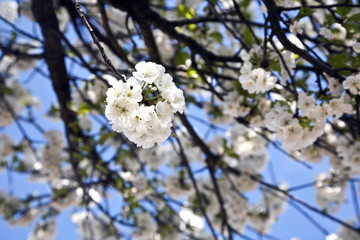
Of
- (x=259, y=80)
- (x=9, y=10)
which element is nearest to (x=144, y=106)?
(x=259, y=80)

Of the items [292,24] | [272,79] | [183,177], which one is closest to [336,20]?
[292,24]

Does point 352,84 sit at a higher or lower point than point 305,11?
lower

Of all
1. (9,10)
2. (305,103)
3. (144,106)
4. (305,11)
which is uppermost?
(9,10)

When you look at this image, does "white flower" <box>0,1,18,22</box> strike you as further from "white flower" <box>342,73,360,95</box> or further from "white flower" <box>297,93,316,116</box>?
"white flower" <box>342,73,360,95</box>

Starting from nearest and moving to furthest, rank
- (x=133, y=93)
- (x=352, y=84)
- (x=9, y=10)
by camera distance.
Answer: (x=133, y=93) < (x=352, y=84) < (x=9, y=10)

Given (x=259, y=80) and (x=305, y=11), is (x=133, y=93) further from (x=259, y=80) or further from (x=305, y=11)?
(x=305, y=11)

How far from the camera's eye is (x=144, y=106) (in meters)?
0.82

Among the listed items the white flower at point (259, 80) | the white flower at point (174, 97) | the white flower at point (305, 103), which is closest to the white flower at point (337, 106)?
the white flower at point (305, 103)

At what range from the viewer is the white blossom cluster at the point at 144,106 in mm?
803

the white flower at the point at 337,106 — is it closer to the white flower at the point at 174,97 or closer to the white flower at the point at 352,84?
the white flower at the point at 352,84

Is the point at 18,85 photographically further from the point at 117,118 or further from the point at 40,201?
the point at 117,118

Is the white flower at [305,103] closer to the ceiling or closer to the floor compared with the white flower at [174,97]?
closer to the ceiling

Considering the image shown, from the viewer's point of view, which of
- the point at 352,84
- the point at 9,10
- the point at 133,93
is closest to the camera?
the point at 133,93

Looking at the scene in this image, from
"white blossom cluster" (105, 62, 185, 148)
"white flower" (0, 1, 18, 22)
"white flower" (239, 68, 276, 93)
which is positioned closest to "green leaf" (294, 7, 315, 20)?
"white flower" (239, 68, 276, 93)
